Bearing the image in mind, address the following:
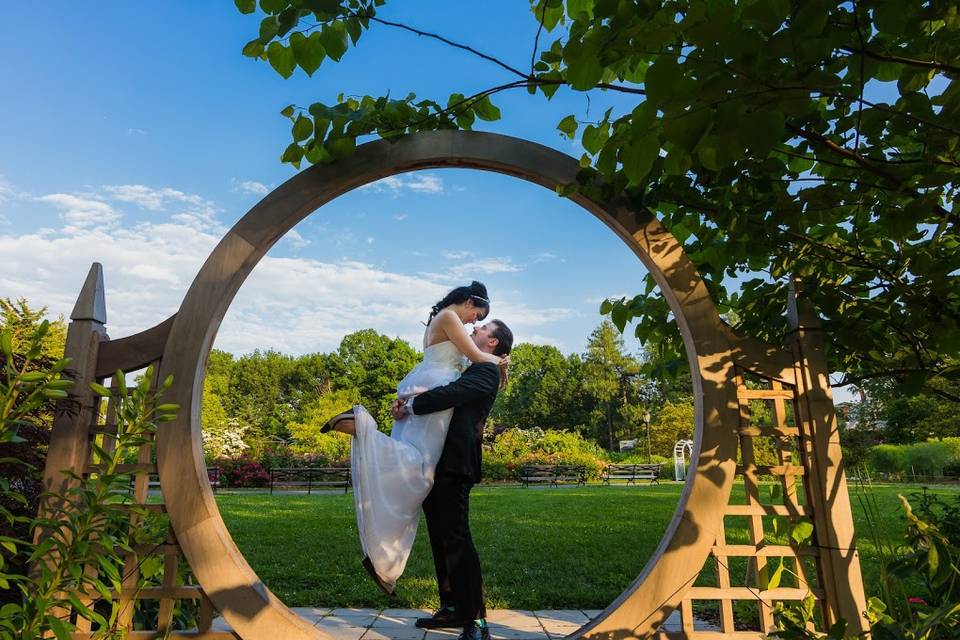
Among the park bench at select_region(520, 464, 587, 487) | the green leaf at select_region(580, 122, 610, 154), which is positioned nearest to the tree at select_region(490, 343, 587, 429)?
the park bench at select_region(520, 464, 587, 487)

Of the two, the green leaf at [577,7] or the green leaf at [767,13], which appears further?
the green leaf at [577,7]

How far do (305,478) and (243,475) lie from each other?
1.54 meters

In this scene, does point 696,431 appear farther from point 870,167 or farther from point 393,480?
point 393,480

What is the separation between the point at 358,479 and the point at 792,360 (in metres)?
1.97

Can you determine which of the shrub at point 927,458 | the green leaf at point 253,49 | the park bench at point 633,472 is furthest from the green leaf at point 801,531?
the shrub at point 927,458

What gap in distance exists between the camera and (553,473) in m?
17.1

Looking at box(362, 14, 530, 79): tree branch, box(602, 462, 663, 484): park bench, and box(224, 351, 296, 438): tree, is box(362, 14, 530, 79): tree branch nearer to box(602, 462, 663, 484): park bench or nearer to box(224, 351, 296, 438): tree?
box(602, 462, 663, 484): park bench

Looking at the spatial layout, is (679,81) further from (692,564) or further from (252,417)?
(252,417)

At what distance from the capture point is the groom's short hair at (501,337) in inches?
128

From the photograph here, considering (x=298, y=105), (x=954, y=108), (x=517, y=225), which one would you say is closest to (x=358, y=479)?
(x=298, y=105)

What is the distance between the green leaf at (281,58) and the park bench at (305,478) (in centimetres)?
1315

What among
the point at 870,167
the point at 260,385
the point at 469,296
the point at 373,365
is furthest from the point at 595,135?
the point at 260,385

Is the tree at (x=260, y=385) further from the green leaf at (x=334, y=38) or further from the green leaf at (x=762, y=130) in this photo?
the green leaf at (x=762, y=130)

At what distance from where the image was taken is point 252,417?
108ft
